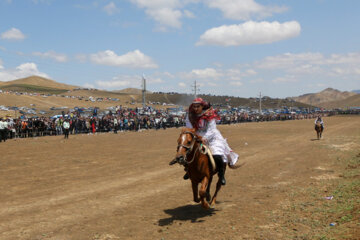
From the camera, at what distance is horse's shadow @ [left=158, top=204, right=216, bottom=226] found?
6.95m

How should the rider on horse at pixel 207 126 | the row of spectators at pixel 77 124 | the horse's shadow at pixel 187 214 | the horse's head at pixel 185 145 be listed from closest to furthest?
A: the horse's head at pixel 185 145 < the horse's shadow at pixel 187 214 < the rider on horse at pixel 207 126 < the row of spectators at pixel 77 124

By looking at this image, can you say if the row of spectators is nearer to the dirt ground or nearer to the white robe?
the dirt ground

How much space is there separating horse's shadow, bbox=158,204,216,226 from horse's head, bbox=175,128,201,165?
143cm

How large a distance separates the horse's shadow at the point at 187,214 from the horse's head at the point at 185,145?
1.43 m

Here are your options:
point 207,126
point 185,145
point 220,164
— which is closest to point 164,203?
point 220,164

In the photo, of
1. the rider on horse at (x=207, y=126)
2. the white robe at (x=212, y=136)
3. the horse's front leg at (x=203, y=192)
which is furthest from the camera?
the white robe at (x=212, y=136)

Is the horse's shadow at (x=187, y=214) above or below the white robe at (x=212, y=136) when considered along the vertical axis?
below

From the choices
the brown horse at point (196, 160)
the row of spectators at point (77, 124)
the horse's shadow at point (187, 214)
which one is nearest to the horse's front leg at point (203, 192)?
the brown horse at point (196, 160)

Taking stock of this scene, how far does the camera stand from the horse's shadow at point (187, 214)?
274 inches

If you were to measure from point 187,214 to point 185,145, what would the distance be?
1.98 m

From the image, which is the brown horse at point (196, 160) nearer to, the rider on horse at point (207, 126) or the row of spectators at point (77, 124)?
the rider on horse at point (207, 126)

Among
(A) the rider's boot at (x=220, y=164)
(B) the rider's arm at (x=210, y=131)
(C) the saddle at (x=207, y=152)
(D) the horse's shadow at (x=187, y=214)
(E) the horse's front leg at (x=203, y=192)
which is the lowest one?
(D) the horse's shadow at (x=187, y=214)

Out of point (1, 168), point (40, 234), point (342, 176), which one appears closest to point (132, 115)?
point (1, 168)

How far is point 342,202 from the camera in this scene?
759 centimetres
